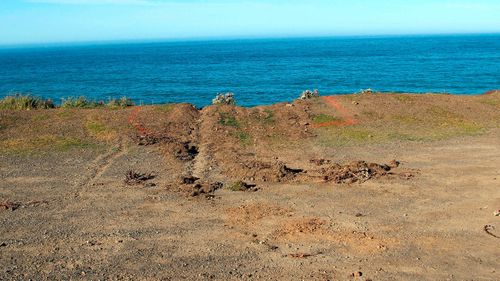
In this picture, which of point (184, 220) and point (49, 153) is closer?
point (184, 220)

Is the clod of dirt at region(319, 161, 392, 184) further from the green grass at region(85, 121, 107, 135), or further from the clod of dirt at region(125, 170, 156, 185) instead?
the green grass at region(85, 121, 107, 135)

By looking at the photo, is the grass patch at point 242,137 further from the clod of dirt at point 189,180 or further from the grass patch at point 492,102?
the grass patch at point 492,102

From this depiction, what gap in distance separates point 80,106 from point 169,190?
18514 millimetres

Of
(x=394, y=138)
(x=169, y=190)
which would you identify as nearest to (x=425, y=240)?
(x=169, y=190)

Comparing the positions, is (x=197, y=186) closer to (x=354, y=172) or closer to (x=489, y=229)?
(x=354, y=172)

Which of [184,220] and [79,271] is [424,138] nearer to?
[184,220]

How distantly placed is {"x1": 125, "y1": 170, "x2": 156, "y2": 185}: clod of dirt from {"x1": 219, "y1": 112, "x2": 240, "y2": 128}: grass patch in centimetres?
874

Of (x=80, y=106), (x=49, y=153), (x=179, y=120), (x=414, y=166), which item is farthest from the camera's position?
(x=80, y=106)

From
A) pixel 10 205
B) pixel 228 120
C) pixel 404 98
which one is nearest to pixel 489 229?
pixel 10 205

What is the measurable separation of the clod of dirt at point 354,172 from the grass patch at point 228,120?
8915mm

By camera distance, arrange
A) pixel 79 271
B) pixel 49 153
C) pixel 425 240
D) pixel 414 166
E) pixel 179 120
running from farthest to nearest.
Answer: pixel 179 120, pixel 49 153, pixel 414 166, pixel 425 240, pixel 79 271

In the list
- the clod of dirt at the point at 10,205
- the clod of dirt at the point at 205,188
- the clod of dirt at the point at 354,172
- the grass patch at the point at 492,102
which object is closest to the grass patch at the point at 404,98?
the grass patch at the point at 492,102

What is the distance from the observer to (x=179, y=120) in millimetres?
30750

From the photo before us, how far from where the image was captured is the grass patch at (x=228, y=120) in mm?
30266
